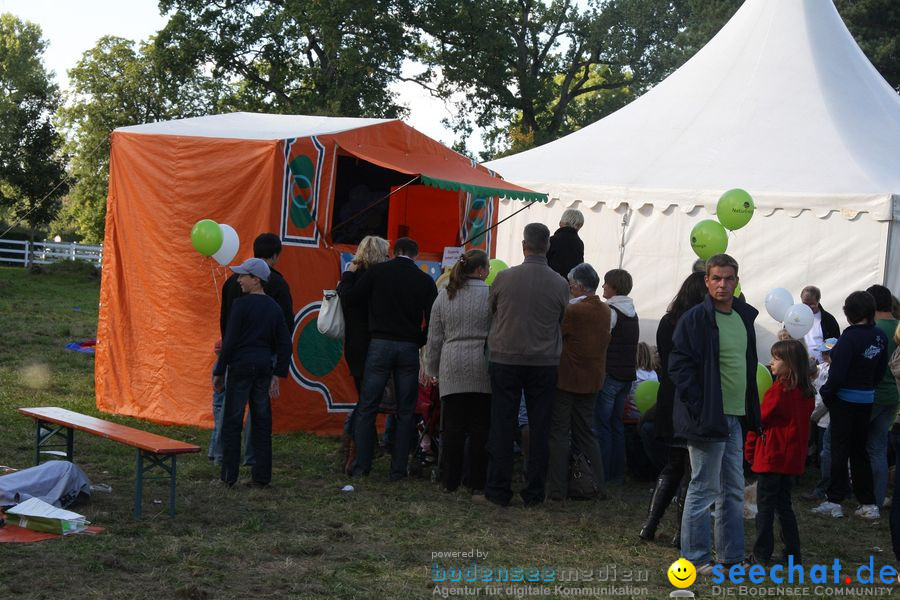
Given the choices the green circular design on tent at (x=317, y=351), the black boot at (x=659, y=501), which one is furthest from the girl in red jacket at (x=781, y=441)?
the green circular design on tent at (x=317, y=351)

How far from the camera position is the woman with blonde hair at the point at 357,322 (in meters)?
7.53

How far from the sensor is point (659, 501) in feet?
19.6

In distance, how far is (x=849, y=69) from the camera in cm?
1335

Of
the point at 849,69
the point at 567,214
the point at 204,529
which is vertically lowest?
the point at 204,529

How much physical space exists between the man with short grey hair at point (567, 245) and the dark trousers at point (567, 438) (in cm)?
190

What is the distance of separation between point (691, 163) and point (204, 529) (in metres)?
8.21

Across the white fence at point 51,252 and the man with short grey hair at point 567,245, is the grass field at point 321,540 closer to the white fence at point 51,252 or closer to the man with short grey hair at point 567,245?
the man with short grey hair at point 567,245

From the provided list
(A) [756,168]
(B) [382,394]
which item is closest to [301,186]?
(B) [382,394]

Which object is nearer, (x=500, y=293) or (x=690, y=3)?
(x=500, y=293)

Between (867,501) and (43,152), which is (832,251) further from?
(43,152)

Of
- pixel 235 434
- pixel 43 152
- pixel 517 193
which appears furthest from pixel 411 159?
pixel 43 152

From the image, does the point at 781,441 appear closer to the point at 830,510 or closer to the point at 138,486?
the point at 830,510

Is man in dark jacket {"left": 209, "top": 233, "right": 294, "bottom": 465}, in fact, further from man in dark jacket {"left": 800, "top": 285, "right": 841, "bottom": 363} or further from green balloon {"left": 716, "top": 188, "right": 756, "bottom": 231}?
man in dark jacket {"left": 800, "top": 285, "right": 841, "bottom": 363}

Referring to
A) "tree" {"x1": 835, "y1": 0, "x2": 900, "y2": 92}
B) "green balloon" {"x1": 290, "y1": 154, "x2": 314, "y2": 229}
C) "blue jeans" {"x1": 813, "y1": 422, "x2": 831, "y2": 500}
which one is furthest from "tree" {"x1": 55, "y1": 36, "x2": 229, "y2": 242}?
"blue jeans" {"x1": 813, "y1": 422, "x2": 831, "y2": 500}
